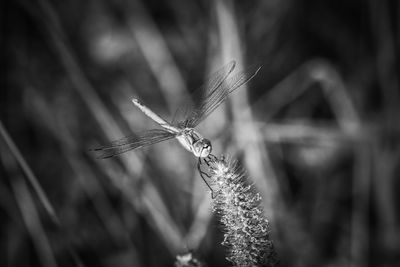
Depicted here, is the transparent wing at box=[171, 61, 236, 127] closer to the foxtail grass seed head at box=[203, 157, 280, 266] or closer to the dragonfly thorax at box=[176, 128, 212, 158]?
the dragonfly thorax at box=[176, 128, 212, 158]

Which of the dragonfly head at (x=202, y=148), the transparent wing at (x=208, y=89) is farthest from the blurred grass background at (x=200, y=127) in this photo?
the dragonfly head at (x=202, y=148)

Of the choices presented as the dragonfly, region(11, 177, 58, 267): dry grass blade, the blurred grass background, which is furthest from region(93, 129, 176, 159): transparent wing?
region(11, 177, 58, 267): dry grass blade

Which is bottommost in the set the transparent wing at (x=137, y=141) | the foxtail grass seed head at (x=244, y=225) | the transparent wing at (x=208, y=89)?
the foxtail grass seed head at (x=244, y=225)

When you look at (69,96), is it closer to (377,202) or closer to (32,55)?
(32,55)

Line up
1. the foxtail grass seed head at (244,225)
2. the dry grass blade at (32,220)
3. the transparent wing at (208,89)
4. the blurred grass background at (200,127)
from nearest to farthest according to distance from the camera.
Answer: the foxtail grass seed head at (244,225)
the transparent wing at (208,89)
the dry grass blade at (32,220)
the blurred grass background at (200,127)

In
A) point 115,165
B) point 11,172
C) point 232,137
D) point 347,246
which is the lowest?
point 347,246

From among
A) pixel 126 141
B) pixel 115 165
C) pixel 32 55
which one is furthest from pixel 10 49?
pixel 126 141

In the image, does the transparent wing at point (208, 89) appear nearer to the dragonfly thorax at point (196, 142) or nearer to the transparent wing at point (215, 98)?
the transparent wing at point (215, 98)
